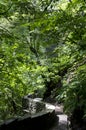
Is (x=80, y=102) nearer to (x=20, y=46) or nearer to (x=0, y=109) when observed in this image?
(x=20, y=46)

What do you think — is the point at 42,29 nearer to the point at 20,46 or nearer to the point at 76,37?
the point at 76,37

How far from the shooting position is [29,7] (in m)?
6.29

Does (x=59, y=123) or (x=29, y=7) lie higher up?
(x=29, y=7)

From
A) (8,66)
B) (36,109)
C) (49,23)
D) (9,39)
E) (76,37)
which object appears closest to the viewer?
(49,23)

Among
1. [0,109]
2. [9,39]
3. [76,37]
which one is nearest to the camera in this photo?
[76,37]

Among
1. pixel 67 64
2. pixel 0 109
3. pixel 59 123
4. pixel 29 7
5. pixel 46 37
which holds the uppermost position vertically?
pixel 29 7

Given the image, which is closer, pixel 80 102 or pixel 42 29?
pixel 42 29

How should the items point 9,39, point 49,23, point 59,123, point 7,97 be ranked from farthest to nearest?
point 59,123 < point 7,97 < point 9,39 < point 49,23

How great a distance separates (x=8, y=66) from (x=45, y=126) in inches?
153

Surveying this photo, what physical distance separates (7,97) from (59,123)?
3.39 metres

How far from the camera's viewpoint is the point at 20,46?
6.39 metres

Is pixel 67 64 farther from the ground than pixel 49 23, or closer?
closer

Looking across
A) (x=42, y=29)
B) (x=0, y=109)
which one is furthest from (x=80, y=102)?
(x=0, y=109)

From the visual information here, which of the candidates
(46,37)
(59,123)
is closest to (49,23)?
(46,37)
